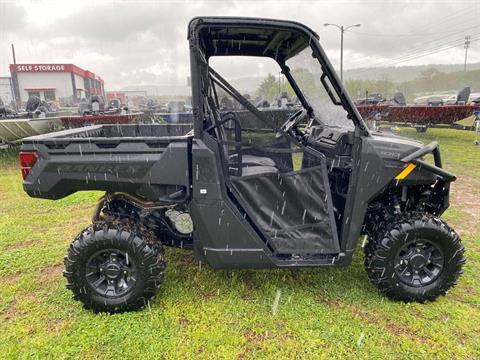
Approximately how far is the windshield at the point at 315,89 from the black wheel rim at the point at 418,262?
1.07 metres

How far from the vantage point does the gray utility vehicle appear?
2.54 metres

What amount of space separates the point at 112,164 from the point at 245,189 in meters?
0.96

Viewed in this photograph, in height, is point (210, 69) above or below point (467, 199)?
above

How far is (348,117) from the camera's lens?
265cm

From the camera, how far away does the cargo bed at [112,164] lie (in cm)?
253

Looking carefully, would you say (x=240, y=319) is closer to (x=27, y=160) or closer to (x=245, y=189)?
(x=245, y=189)

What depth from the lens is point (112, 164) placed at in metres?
2.56

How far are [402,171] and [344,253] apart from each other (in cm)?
73

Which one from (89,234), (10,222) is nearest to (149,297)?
(89,234)

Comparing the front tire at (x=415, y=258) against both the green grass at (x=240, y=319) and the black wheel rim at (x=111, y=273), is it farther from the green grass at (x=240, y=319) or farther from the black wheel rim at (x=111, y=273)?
the black wheel rim at (x=111, y=273)

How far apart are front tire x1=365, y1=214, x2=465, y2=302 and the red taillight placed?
8.48 ft

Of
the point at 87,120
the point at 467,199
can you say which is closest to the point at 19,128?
the point at 87,120

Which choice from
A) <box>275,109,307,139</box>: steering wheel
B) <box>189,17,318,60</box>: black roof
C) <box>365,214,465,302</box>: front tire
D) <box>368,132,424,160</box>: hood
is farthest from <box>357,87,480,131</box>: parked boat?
<box>368,132,424,160</box>: hood

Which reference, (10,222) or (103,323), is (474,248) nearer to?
(103,323)
